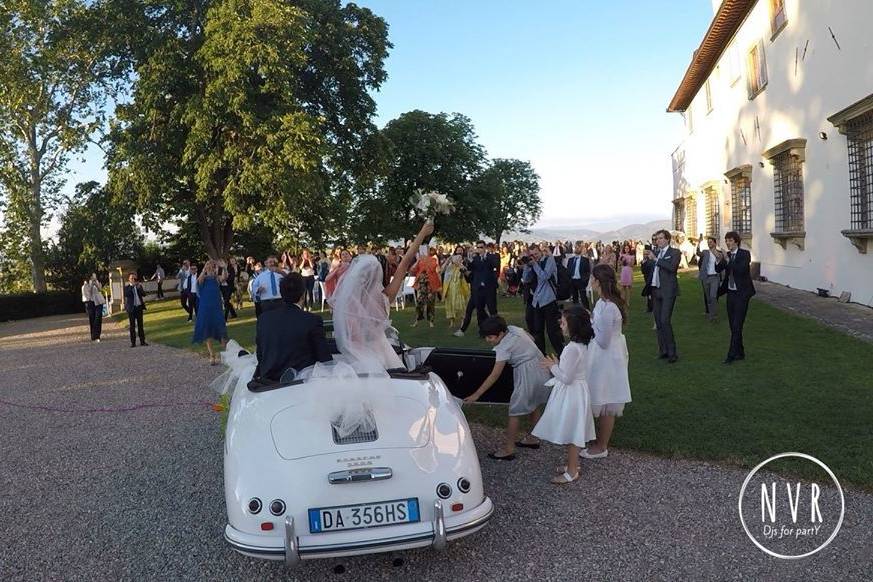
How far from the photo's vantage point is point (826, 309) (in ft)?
44.1

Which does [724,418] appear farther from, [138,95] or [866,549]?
[138,95]

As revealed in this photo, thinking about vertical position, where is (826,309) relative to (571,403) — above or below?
below

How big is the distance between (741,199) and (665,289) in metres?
16.1

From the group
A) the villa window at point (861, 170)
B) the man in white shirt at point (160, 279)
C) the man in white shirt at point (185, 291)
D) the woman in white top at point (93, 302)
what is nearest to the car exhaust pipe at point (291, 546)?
the villa window at point (861, 170)

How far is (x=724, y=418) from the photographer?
662 centimetres

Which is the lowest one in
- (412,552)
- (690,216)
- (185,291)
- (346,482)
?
(412,552)

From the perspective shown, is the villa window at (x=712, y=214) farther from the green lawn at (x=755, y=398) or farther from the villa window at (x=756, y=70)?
the green lawn at (x=755, y=398)

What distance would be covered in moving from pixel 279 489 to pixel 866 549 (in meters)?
3.33

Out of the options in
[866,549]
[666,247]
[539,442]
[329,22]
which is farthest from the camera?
[329,22]

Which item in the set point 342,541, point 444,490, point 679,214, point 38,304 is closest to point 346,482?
point 342,541

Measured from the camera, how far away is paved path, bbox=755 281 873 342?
11.1m

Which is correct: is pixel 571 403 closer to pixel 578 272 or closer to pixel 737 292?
pixel 737 292

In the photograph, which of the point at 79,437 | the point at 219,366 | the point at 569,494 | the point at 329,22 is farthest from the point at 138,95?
the point at 569,494

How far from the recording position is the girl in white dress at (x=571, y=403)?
5016 millimetres
